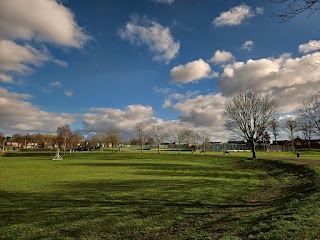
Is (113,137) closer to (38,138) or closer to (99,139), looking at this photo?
(99,139)

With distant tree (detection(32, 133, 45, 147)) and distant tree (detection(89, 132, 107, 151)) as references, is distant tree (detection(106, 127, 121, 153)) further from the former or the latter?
distant tree (detection(32, 133, 45, 147))

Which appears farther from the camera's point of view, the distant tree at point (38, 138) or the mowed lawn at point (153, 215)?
the distant tree at point (38, 138)

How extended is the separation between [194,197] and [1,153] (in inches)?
3667

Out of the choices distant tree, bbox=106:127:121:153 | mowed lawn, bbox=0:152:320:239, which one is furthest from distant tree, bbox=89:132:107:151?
mowed lawn, bbox=0:152:320:239

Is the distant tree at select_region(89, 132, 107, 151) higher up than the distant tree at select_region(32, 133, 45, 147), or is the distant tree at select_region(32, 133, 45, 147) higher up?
the distant tree at select_region(32, 133, 45, 147)

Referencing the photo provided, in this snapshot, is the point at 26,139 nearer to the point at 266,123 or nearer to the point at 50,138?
the point at 50,138

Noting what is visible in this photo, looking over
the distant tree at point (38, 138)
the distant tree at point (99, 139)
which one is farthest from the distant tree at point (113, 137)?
the distant tree at point (38, 138)

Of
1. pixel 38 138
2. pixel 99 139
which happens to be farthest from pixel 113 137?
pixel 38 138

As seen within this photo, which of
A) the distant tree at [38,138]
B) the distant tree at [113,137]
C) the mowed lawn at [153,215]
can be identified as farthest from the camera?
the distant tree at [38,138]

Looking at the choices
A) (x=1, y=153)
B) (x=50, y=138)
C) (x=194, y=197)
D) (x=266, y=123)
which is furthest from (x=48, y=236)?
(x=50, y=138)

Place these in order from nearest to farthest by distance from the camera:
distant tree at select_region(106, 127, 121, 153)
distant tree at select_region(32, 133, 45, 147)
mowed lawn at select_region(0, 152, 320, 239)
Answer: mowed lawn at select_region(0, 152, 320, 239), distant tree at select_region(106, 127, 121, 153), distant tree at select_region(32, 133, 45, 147)

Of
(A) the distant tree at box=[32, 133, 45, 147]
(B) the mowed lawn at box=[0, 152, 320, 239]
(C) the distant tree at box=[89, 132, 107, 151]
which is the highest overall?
(A) the distant tree at box=[32, 133, 45, 147]

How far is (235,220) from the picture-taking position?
10.7 meters

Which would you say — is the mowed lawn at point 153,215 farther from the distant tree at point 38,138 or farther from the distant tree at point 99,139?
the distant tree at point 38,138
